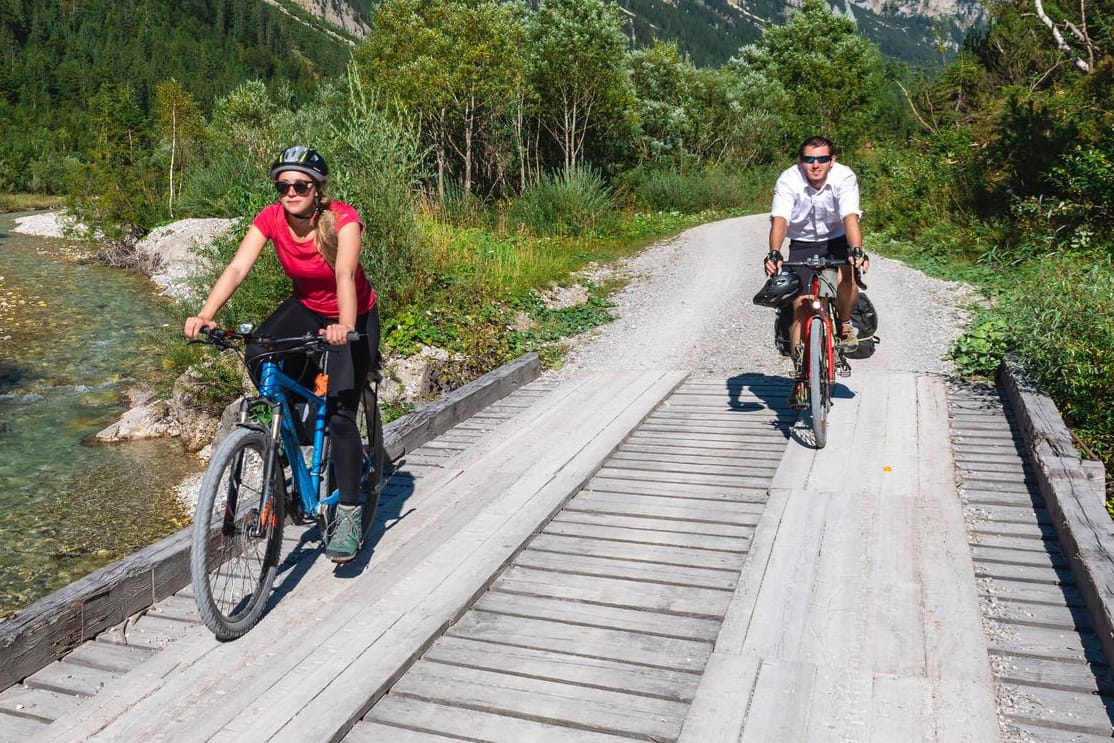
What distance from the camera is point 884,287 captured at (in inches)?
523

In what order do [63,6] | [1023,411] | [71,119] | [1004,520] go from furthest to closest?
[63,6] < [71,119] < [1023,411] < [1004,520]

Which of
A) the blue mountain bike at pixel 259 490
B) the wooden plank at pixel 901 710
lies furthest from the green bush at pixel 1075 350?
the blue mountain bike at pixel 259 490

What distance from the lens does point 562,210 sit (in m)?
19.3

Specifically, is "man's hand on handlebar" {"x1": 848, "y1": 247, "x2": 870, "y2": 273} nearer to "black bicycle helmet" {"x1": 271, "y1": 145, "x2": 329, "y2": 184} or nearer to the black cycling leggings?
the black cycling leggings

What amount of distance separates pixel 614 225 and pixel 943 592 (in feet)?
55.4

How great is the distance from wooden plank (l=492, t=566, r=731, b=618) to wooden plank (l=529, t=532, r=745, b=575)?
26 centimetres

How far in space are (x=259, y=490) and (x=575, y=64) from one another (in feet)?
78.8

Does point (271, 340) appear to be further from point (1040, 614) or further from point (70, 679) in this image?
point (1040, 614)

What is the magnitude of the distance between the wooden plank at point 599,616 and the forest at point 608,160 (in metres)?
4.51

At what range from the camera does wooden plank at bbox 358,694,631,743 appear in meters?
2.88

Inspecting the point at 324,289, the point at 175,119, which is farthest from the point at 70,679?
the point at 175,119

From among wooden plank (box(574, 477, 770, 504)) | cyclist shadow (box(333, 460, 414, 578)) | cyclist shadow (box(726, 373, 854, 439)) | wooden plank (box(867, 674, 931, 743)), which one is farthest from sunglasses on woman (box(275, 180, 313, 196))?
cyclist shadow (box(726, 373, 854, 439))

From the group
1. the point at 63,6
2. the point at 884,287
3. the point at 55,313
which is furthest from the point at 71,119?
the point at 884,287

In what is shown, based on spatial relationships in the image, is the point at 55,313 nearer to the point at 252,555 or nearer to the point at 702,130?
the point at 252,555
